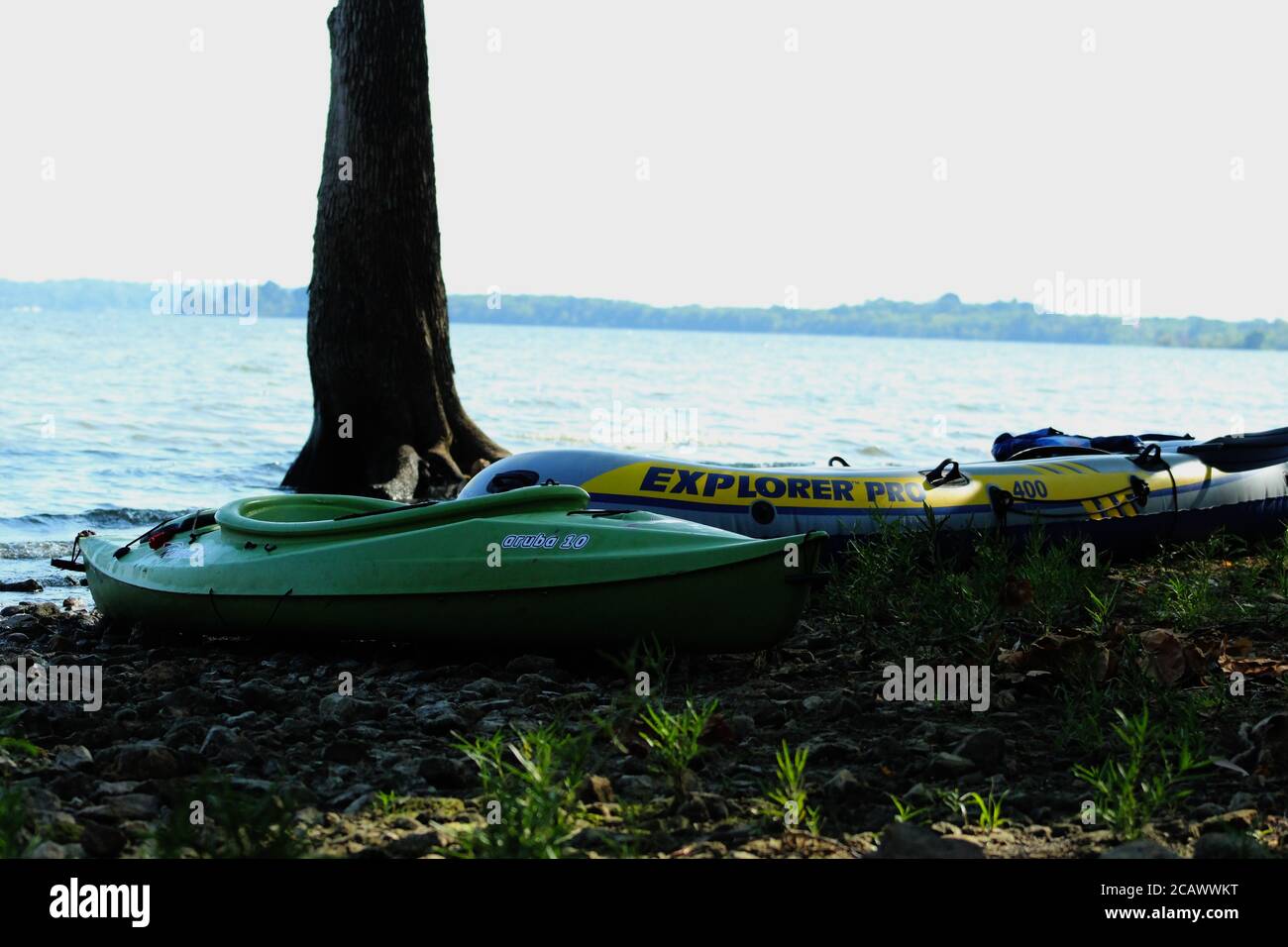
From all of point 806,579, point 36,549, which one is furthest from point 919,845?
point 36,549

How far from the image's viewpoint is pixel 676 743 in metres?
3.37

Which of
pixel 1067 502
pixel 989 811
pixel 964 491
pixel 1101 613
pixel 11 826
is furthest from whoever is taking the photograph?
pixel 1067 502

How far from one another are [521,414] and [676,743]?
2033 centimetres

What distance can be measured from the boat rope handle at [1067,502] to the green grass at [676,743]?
3610 millimetres

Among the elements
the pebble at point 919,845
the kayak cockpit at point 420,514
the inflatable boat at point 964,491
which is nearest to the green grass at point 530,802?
the pebble at point 919,845

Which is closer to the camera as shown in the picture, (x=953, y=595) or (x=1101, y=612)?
(x=1101, y=612)

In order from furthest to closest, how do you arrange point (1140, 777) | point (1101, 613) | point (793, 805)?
point (1101, 613) → point (1140, 777) → point (793, 805)

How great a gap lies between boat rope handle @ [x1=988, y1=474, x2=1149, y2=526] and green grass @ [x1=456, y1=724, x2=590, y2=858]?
3825mm

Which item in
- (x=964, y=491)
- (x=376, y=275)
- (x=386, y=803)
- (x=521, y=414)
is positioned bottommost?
(x=386, y=803)

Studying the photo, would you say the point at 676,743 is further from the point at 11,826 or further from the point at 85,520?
the point at 85,520
